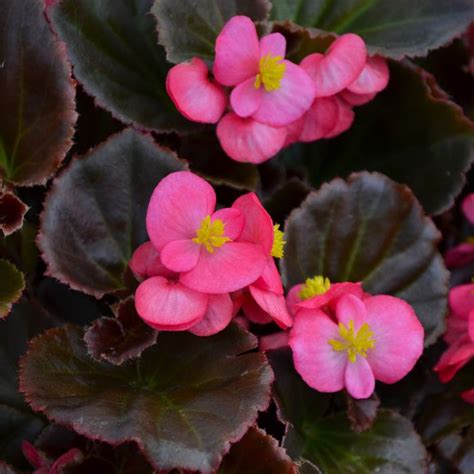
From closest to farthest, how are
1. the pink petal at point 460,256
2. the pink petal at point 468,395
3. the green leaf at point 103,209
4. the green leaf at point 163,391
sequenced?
the green leaf at point 163,391, the green leaf at point 103,209, the pink petal at point 468,395, the pink petal at point 460,256

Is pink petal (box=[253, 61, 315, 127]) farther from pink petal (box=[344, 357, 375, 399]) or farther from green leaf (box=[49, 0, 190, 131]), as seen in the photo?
pink petal (box=[344, 357, 375, 399])

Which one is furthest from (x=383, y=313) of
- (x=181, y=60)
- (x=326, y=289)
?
(x=181, y=60)

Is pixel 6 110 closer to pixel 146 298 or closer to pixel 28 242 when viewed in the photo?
pixel 28 242

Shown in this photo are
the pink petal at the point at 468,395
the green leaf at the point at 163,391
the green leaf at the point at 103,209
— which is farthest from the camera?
the pink petal at the point at 468,395

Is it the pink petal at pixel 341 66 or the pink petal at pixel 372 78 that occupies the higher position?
the pink petal at pixel 341 66

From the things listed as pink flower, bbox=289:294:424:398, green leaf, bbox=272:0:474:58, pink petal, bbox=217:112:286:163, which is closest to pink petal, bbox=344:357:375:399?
pink flower, bbox=289:294:424:398

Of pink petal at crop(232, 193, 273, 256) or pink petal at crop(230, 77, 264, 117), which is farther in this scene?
pink petal at crop(230, 77, 264, 117)

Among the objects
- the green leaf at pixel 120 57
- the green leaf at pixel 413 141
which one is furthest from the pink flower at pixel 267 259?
the green leaf at pixel 413 141

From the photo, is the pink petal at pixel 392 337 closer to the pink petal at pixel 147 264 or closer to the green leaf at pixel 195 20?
the pink petal at pixel 147 264
